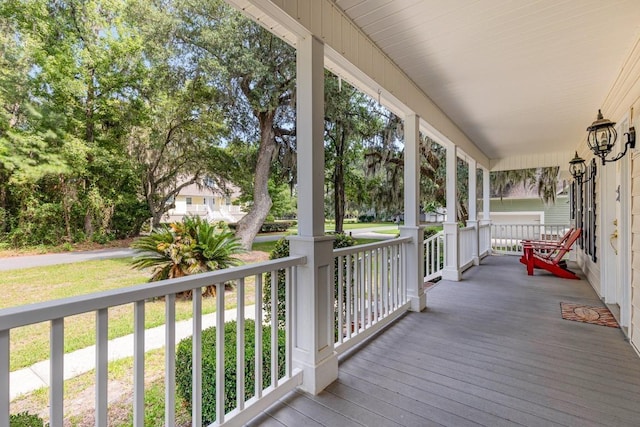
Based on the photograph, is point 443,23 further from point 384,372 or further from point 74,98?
point 74,98

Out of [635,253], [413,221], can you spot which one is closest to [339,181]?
[413,221]

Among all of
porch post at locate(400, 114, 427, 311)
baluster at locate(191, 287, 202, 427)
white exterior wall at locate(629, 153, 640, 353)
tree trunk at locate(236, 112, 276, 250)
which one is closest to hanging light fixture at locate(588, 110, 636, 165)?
white exterior wall at locate(629, 153, 640, 353)

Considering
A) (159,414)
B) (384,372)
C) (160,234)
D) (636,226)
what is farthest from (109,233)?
(636,226)

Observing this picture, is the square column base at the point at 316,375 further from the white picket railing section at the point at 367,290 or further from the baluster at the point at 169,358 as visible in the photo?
the baluster at the point at 169,358

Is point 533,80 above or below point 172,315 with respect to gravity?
above

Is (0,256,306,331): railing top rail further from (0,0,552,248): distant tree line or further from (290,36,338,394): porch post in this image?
(0,0,552,248): distant tree line

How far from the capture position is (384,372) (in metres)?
2.20

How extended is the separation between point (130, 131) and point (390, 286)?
27.6ft

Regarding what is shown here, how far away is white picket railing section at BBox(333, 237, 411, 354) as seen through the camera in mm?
2503

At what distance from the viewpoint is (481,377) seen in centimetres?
212

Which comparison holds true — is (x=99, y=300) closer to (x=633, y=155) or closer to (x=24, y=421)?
(x=24, y=421)

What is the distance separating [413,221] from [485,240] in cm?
543

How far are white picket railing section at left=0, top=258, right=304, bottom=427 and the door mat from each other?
3281 millimetres

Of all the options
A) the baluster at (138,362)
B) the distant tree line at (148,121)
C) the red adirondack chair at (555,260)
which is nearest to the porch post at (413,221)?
the baluster at (138,362)
